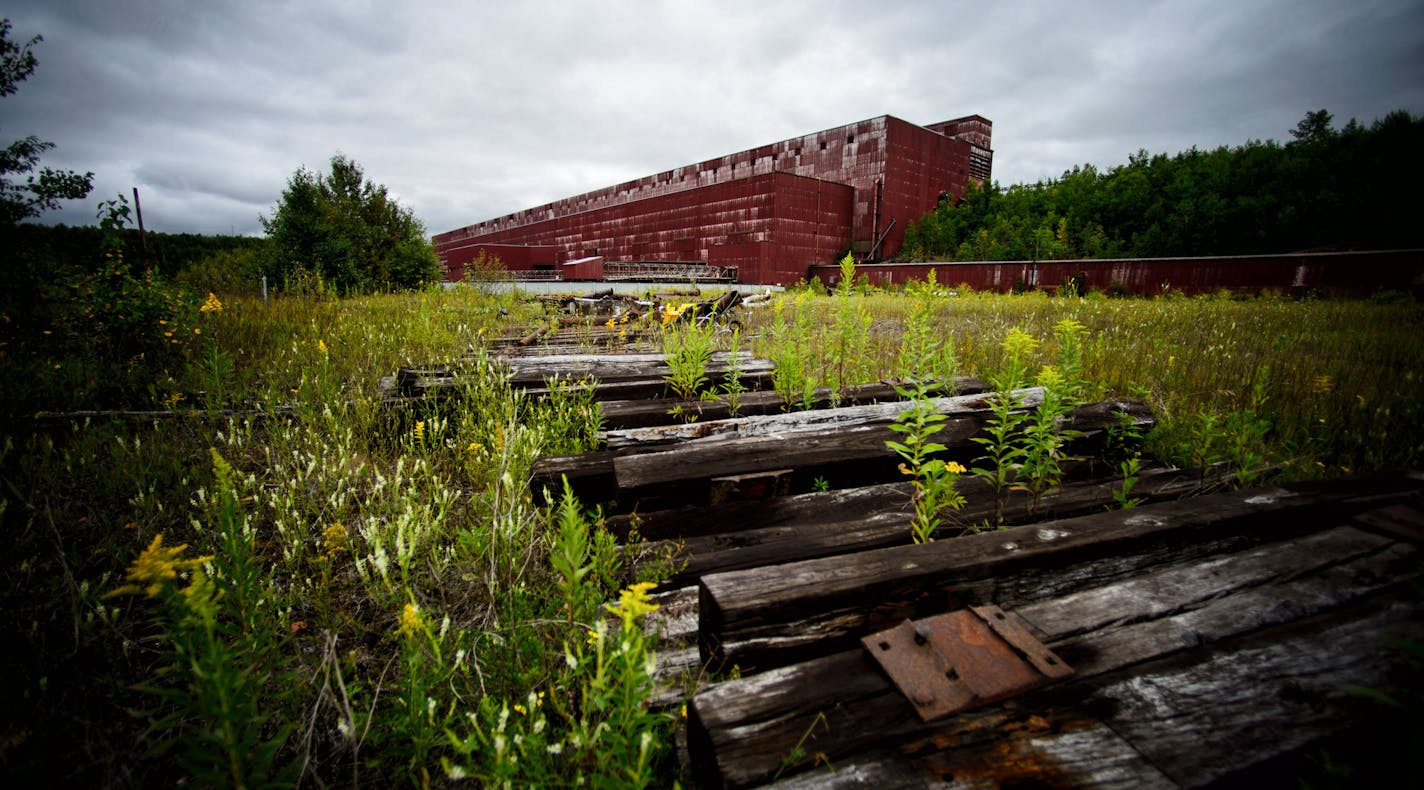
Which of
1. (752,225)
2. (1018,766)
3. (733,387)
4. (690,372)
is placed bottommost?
(1018,766)

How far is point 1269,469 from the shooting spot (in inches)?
102

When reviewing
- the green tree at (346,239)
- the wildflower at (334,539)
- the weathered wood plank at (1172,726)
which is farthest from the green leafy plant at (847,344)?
the green tree at (346,239)

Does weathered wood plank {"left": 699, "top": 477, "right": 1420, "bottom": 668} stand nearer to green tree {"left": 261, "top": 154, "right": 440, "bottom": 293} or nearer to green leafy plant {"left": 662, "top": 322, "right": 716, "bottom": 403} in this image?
green leafy plant {"left": 662, "top": 322, "right": 716, "bottom": 403}

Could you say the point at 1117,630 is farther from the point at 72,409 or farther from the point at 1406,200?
the point at 1406,200

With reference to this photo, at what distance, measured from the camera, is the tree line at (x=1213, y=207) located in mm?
18875

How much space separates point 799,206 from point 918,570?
23757mm

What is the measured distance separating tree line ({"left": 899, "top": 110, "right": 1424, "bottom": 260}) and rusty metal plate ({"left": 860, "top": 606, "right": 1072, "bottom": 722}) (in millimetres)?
20541

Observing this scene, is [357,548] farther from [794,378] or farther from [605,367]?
[794,378]

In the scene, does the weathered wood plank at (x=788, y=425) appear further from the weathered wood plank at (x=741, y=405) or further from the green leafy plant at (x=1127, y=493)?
the green leafy plant at (x=1127, y=493)

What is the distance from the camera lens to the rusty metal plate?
1.05 metres

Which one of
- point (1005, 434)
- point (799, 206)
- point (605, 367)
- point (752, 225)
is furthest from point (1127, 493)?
point (799, 206)

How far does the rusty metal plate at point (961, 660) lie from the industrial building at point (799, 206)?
1893 centimetres

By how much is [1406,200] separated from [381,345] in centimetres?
3008

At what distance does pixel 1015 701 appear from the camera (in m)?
1.05
